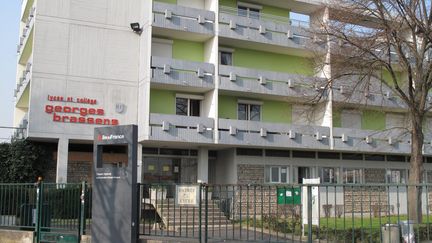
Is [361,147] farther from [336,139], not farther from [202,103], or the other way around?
[202,103]

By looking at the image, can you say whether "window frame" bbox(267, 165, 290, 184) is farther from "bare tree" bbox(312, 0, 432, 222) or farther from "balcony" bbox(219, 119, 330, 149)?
"bare tree" bbox(312, 0, 432, 222)

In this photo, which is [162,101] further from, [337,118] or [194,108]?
[337,118]

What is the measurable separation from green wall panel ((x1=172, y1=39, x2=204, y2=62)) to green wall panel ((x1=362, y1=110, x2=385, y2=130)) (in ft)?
37.9

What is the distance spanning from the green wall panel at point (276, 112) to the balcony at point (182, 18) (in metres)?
6.12

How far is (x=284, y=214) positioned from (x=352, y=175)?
23.8m

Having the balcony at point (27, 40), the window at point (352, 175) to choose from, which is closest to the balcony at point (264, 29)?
the window at point (352, 175)

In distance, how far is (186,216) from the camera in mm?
12133

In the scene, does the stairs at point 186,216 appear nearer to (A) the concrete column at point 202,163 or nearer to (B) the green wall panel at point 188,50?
(A) the concrete column at point 202,163

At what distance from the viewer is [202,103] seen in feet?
99.1

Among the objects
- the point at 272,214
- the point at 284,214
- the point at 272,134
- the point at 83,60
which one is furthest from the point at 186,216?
the point at 272,134

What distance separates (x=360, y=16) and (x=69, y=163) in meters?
16.5

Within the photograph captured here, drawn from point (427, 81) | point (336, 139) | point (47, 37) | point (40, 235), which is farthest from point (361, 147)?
point (40, 235)

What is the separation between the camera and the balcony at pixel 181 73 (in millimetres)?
27875

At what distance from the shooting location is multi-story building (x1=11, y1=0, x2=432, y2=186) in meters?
27.4
